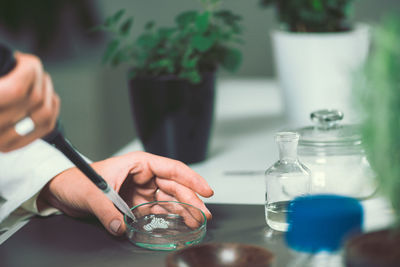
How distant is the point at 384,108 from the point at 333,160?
0.38 m

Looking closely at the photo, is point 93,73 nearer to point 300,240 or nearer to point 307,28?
point 307,28

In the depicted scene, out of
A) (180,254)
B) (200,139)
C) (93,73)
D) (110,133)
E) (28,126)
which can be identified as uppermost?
(28,126)

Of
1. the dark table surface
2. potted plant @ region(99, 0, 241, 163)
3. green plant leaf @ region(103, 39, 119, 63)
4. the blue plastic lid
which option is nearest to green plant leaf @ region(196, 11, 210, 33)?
potted plant @ region(99, 0, 241, 163)

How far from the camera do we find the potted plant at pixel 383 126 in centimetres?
41

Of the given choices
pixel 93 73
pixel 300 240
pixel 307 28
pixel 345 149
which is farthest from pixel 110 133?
pixel 300 240

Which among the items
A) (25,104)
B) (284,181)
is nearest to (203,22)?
(284,181)

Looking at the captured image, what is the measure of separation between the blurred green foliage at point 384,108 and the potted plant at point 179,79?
1.87 feet

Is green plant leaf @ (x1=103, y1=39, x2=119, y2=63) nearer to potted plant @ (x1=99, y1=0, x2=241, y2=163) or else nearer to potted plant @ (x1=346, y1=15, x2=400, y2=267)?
potted plant @ (x1=99, y1=0, x2=241, y2=163)

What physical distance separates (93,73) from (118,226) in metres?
2.00

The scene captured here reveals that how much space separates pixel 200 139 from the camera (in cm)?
105

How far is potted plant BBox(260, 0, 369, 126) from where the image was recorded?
1.17 metres

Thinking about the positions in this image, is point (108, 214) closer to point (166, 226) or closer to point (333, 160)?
point (166, 226)

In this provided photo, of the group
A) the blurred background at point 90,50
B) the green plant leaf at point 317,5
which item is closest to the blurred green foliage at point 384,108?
the green plant leaf at point 317,5

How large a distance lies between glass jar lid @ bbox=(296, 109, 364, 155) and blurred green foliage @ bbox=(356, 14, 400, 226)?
330 millimetres
